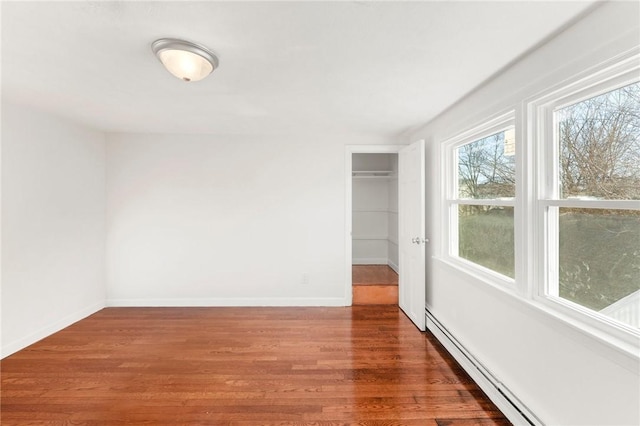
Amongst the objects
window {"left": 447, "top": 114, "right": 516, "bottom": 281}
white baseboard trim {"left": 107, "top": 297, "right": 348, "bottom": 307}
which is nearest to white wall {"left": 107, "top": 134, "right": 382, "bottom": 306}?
white baseboard trim {"left": 107, "top": 297, "right": 348, "bottom": 307}

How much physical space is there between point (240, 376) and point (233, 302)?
62.9 inches

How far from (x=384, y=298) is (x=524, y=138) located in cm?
269

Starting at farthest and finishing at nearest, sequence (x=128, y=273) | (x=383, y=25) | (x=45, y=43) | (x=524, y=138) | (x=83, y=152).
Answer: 1. (x=128, y=273)
2. (x=83, y=152)
3. (x=524, y=138)
4. (x=45, y=43)
5. (x=383, y=25)

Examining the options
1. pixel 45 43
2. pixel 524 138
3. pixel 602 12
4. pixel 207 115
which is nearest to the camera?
Answer: pixel 602 12

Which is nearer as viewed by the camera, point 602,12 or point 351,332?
point 602,12

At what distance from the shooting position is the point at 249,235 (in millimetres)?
3723

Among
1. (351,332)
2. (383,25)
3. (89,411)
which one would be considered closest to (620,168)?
(383,25)

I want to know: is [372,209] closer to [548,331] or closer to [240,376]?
[240,376]

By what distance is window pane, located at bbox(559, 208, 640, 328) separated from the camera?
4.10ft

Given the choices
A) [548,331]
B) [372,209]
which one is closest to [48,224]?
[548,331]

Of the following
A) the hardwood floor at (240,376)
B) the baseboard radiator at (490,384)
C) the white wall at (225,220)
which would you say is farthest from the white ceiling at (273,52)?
the hardwood floor at (240,376)

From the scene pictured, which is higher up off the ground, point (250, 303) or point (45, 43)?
point (45, 43)

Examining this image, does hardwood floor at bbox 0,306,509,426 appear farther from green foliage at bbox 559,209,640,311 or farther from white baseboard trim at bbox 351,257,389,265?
white baseboard trim at bbox 351,257,389,265

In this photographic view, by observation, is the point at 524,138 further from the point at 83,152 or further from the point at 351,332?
the point at 83,152
